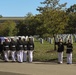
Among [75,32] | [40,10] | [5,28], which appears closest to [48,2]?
[40,10]

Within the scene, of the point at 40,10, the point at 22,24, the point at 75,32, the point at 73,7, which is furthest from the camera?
the point at 73,7

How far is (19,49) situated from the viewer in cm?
2331

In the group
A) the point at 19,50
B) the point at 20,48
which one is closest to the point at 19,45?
the point at 20,48

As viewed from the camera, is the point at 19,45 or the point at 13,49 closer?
the point at 19,45

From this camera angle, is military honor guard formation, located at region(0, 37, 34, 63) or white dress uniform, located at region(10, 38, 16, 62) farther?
white dress uniform, located at region(10, 38, 16, 62)

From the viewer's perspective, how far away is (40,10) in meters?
31.7

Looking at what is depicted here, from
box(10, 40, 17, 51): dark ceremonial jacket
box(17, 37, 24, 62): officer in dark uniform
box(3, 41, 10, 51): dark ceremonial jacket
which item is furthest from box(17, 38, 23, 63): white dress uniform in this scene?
box(3, 41, 10, 51): dark ceremonial jacket

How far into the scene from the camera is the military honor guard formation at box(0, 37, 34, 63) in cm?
2311

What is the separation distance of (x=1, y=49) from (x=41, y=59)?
12.0 ft

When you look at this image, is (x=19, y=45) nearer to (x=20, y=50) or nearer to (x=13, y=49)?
(x=20, y=50)

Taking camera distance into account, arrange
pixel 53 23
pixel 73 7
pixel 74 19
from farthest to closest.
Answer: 1. pixel 73 7
2. pixel 74 19
3. pixel 53 23

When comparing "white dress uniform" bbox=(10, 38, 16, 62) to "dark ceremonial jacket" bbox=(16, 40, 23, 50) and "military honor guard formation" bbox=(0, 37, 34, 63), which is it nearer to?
"military honor guard formation" bbox=(0, 37, 34, 63)

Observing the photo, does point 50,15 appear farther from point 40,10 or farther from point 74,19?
point 74,19

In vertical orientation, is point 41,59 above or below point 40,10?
below
